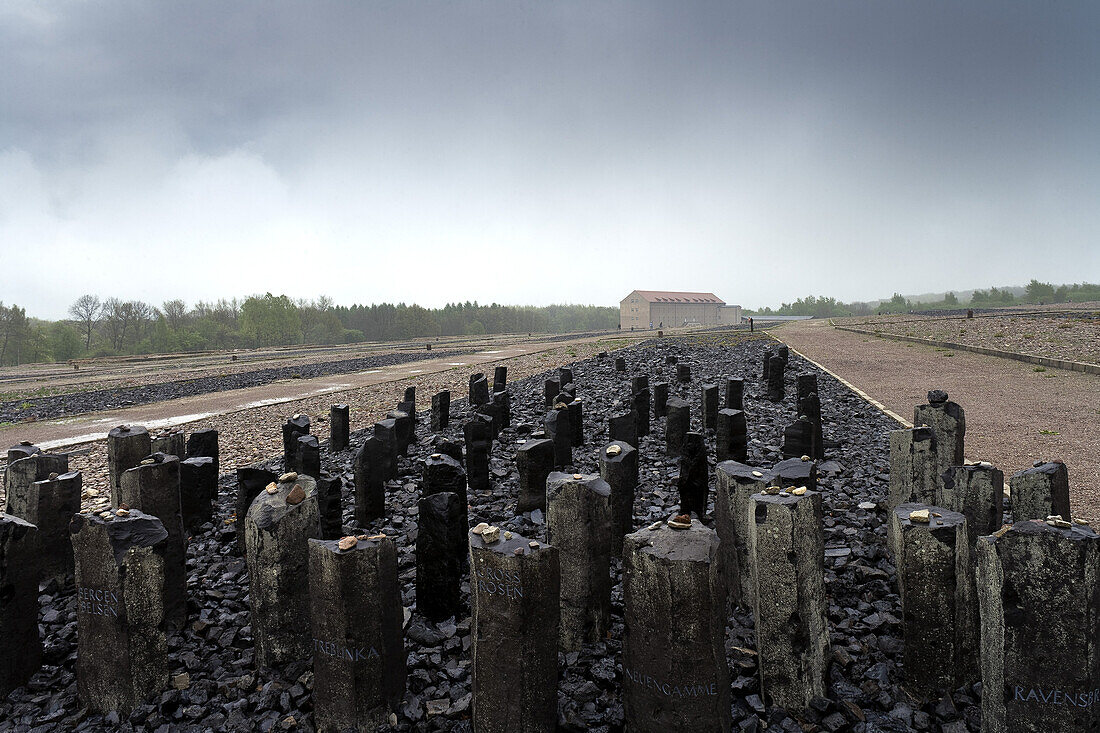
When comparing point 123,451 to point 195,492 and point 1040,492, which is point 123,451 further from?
point 1040,492

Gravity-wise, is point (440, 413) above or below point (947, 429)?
below

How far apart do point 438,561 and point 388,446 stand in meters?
3.11

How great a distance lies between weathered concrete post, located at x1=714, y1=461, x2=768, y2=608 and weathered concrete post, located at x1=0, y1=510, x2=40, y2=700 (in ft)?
15.9

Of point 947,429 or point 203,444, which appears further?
point 203,444

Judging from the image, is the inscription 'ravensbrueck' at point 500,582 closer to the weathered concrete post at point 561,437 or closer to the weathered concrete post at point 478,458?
the weathered concrete post at point 478,458

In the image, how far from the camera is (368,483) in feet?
20.4

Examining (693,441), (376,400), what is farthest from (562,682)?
(376,400)

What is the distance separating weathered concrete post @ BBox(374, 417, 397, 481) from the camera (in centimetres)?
689

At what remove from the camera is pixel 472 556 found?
9.77 feet

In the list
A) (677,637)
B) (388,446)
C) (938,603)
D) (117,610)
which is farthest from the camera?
(388,446)

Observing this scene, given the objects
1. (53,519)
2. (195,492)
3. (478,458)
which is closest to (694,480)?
(478,458)

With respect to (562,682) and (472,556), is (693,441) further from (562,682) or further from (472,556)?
(472,556)

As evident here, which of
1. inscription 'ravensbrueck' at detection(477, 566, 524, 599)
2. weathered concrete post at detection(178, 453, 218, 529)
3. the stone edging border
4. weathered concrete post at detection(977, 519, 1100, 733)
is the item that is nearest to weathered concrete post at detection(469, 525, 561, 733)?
inscription 'ravensbrueck' at detection(477, 566, 524, 599)

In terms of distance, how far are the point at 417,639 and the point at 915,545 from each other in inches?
131
